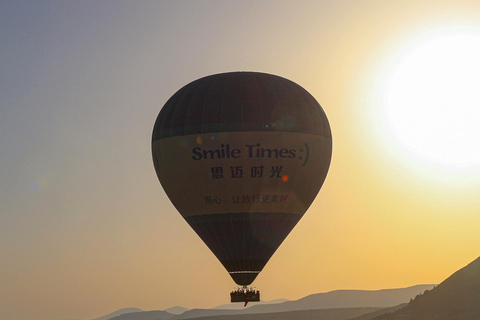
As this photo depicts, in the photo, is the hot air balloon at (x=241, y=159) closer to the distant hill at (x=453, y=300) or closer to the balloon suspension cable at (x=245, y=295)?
the balloon suspension cable at (x=245, y=295)

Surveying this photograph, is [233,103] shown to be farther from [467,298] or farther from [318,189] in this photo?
[467,298]

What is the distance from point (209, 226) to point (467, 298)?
69692 millimetres

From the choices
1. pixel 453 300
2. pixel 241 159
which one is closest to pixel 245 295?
pixel 241 159

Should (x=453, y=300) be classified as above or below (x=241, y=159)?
above

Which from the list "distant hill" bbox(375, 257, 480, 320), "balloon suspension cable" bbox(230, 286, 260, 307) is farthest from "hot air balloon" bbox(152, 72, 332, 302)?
"distant hill" bbox(375, 257, 480, 320)

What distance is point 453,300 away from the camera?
132500 millimetres

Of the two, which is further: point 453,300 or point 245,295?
point 453,300

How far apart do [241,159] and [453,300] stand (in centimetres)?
7204

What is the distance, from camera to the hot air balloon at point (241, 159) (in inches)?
2766

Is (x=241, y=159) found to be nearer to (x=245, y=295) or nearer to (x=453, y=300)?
(x=245, y=295)

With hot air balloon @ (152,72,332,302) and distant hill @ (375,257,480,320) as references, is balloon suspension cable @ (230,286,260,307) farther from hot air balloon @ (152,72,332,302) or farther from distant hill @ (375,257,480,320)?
distant hill @ (375,257,480,320)

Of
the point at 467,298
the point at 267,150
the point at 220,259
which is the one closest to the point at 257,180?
the point at 267,150

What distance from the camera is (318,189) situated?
2985 inches

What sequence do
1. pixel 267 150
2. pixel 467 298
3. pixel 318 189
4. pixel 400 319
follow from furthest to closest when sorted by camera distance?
pixel 400 319, pixel 467 298, pixel 318 189, pixel 267 150
